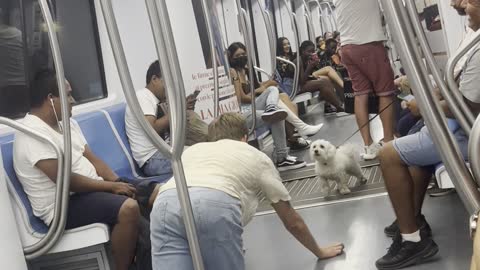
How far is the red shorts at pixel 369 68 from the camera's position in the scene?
4359mm

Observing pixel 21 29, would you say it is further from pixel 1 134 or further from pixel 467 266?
pixel 467 266

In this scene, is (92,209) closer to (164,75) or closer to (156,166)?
(156,166)

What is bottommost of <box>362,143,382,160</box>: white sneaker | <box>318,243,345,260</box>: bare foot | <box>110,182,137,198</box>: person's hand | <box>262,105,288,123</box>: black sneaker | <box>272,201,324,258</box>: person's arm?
<box>318,243,345,260</box>: bare foot

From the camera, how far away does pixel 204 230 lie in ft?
7.61

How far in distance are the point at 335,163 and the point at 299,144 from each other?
4.21ft

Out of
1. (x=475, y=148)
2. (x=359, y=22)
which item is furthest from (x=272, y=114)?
(x=475, y=148)

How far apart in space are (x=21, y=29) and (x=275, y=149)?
2.46 metres

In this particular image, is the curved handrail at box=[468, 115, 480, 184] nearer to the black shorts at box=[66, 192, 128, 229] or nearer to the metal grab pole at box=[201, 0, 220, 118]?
the black shorts at box=[66, 192, 128, 229]

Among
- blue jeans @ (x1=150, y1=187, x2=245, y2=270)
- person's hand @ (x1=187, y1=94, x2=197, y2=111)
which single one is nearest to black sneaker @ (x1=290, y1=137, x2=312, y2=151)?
person's hand @ (x1=187, y1=94, x2=197, y2=111)

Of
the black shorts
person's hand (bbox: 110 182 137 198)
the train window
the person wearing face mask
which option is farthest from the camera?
the person wearing face mask

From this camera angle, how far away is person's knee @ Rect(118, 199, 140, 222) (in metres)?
2.96

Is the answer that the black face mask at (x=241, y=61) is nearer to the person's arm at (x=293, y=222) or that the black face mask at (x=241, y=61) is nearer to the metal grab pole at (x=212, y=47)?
the metal grab pole at (x=212, y=47)

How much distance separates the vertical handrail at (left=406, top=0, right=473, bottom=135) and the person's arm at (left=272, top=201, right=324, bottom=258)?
1.42 metres

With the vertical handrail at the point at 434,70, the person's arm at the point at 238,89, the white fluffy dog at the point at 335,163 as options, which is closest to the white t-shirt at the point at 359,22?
the white fluffy dog at the point at 335,163
